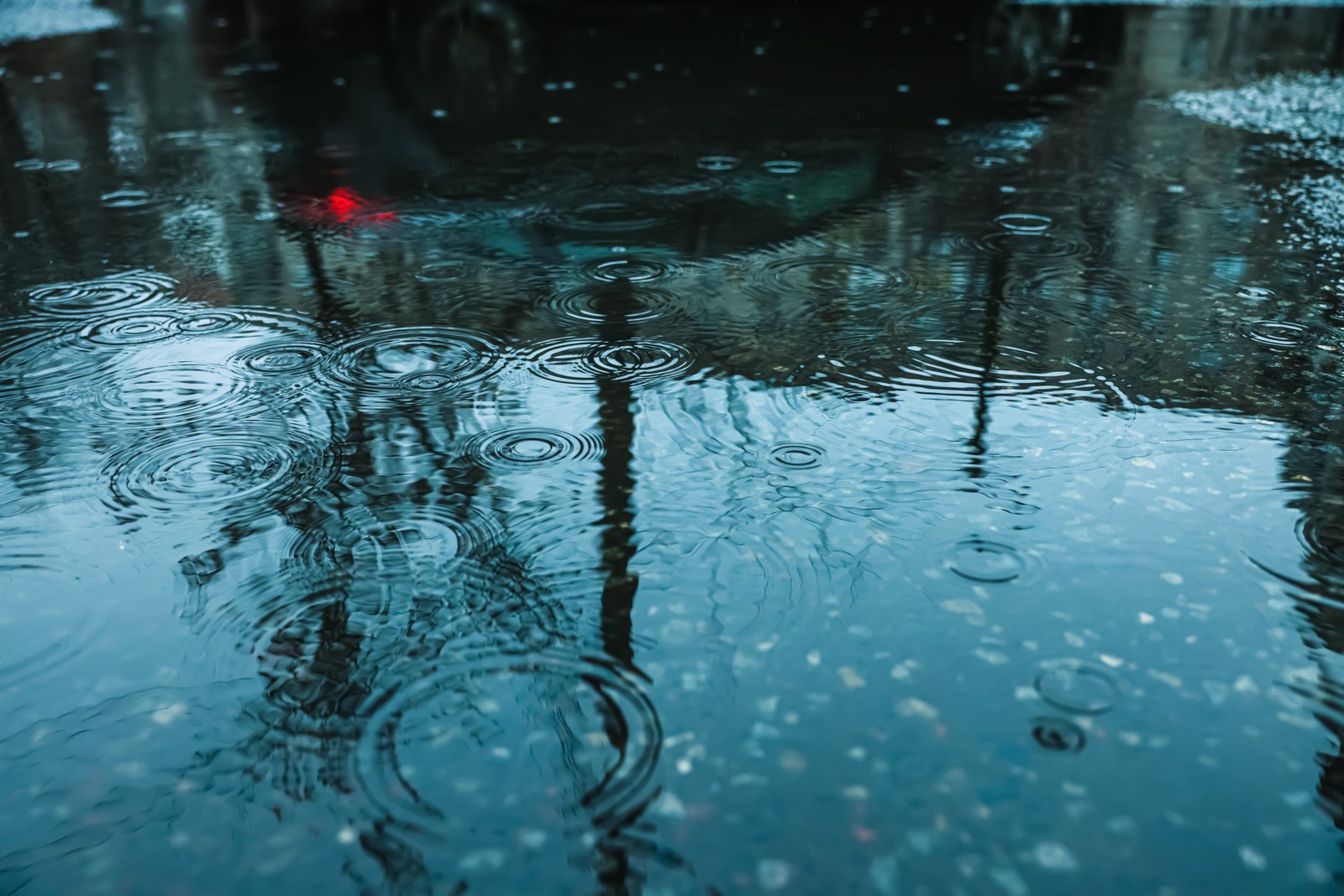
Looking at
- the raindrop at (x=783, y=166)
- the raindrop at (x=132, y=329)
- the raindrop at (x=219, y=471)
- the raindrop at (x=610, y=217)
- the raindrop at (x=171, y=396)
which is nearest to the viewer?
the raindrop at (x=219, y=471)

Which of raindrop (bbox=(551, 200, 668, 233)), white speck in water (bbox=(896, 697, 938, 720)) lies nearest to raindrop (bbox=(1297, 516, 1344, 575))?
white speck in water (bbox=(896, 697, 938, 720))

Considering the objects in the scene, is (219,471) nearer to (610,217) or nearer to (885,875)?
(885,875)

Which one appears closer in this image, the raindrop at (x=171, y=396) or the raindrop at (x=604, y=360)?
the raindrop at (x=171, y=396)

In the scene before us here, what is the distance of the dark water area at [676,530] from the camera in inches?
91.4

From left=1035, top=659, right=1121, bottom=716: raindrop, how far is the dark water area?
1cm

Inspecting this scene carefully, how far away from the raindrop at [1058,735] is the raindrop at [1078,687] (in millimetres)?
48

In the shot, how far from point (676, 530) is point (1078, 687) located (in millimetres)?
1188

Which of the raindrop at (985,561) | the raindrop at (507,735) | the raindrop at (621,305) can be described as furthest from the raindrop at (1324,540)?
the raindrop at (621,305)

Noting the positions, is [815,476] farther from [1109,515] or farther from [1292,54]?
[1292,54]

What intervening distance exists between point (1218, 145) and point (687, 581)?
6.10 metres

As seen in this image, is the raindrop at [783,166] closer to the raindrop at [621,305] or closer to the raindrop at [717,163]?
the raindrop at [717,163]

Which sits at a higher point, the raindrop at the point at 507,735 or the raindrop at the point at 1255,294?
the raindrop at the point at 1255,294

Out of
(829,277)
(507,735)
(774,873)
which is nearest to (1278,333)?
(829,277)

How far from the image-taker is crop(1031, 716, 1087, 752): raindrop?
2.49m
